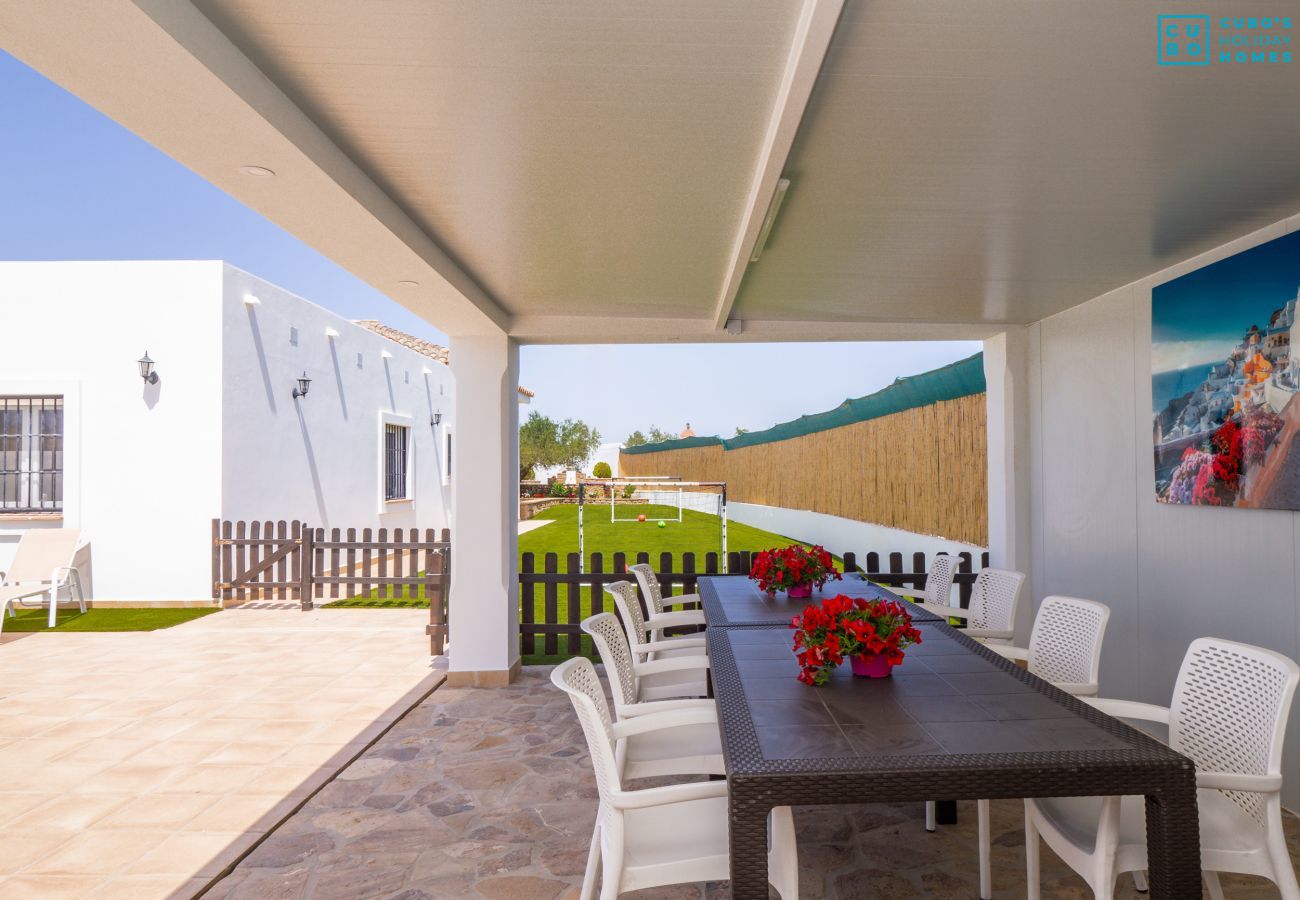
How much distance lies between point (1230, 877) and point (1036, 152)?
9.20 feet

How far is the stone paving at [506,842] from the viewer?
2859 mm

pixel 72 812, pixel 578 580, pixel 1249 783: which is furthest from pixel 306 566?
pixel 1249 783

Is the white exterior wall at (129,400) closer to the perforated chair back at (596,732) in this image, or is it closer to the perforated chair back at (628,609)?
the perforated chair back at (628,609)

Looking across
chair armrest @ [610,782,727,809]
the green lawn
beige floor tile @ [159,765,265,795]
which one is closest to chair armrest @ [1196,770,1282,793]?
chair armrest @ [610,782,727,809]

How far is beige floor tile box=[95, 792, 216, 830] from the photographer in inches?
135

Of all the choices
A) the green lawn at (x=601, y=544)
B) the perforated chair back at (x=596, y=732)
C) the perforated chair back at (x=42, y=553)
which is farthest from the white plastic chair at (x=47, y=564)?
the perforated chair back at (x=596, y=732)

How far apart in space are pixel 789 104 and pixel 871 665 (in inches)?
72.7

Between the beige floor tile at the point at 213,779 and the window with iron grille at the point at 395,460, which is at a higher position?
the window with iron grille at the point at 395,460

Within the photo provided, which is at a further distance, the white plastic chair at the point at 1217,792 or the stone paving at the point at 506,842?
the stone paving at the point at 506,842

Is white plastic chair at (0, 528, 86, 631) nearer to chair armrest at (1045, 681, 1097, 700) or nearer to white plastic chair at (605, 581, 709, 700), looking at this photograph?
white plastic chair at (605, 581, 709, 700)

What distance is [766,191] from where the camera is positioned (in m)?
2.93

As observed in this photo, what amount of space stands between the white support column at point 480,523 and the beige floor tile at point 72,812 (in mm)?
2273

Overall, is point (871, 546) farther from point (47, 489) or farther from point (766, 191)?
point (47, 489)

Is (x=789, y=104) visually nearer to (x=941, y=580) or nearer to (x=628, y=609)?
(x=628, y=609)
